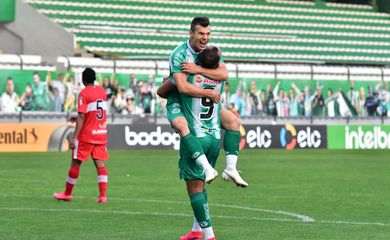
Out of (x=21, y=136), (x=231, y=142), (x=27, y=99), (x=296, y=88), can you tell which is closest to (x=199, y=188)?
(x=231, y=142)

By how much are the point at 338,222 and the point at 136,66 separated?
1322 inches

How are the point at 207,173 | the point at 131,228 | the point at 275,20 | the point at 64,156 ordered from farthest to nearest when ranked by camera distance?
the point at 275,20, the point at 64,156, the point at 131,228, the point at 207,173

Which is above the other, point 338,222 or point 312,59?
Result: point 312,59

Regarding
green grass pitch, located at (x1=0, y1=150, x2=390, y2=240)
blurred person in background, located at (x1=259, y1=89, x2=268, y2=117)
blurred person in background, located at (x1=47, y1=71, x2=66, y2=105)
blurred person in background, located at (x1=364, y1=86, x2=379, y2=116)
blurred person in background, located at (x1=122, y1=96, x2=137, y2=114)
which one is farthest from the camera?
blurred person in background, located at (x1=364, y1=86, x2=379, y2=116)

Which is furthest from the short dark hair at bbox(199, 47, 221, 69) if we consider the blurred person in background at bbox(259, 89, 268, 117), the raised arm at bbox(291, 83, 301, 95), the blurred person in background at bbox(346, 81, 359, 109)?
the blurred person in background at bbox(346, 81, 359, 109)

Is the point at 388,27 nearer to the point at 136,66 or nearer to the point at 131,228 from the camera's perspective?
the point at 136,66

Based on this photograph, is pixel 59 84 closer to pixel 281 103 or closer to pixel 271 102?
pixel 271 102

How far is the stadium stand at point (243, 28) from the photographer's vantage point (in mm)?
50844

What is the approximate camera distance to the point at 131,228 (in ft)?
40.0

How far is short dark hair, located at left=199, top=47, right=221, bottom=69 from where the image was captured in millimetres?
10278

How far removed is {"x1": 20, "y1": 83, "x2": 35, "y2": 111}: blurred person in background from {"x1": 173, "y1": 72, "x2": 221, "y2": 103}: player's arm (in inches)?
1167

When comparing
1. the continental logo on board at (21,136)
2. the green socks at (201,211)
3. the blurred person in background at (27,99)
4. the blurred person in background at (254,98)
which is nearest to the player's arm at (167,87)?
the green socks at (201,211)

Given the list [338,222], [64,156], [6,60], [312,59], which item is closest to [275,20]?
[312,59]

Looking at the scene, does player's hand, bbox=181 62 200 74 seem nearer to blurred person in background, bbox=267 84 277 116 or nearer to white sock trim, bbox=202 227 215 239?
white sock trim, bbox=202 227 215 239
